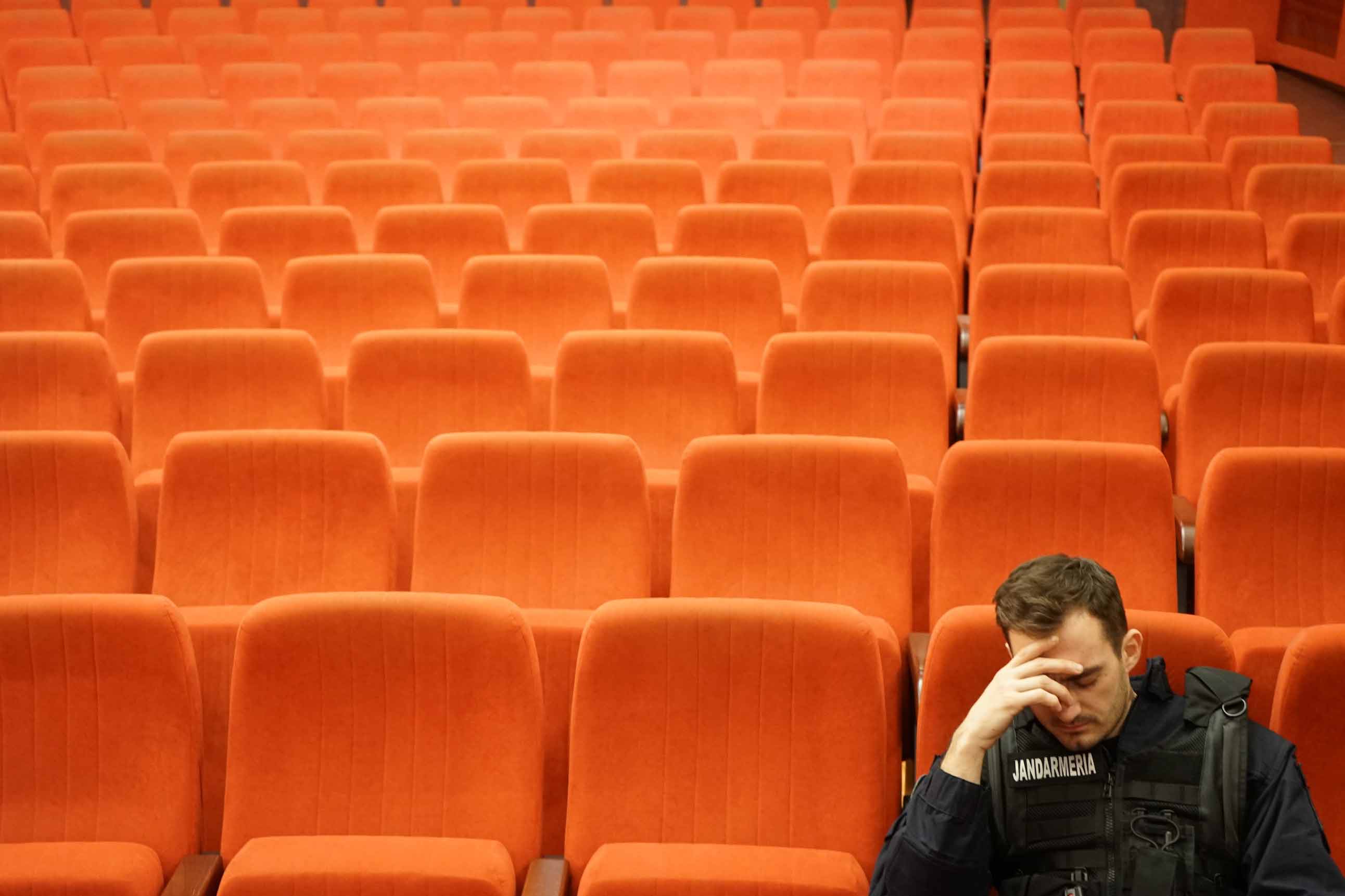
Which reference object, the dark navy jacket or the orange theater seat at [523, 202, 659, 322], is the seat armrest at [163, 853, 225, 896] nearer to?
the dark navy jacket

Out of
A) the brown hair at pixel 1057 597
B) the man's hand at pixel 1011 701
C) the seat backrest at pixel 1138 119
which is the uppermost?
the seat backrest at pixel 1138 119

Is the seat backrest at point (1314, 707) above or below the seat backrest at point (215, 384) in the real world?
below

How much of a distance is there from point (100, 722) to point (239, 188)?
1184 millimetres

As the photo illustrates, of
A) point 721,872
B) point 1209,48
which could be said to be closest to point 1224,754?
point 721,872

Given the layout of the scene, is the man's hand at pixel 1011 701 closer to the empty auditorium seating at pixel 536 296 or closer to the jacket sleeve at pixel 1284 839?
the jacket sleeve at pixel 1284 839

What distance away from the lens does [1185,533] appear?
0.98m

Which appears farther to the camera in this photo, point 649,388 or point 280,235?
point 280,235

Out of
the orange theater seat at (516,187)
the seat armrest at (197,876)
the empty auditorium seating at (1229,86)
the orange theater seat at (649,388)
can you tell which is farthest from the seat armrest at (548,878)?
the empty auditorium seating at (1229,86)

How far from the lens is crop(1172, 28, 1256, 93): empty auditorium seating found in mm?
2578

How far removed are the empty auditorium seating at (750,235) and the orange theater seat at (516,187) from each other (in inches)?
11.1

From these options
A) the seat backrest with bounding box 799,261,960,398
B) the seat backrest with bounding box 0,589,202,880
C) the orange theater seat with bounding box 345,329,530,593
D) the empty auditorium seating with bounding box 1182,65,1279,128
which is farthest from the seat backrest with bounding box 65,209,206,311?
the empty auditorium seating with bounding box 1182,65,1279,128

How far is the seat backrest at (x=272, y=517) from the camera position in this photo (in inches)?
38.1

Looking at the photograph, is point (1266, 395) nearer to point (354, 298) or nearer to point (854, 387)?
point (854, 387)

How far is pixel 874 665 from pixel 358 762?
294 mm
